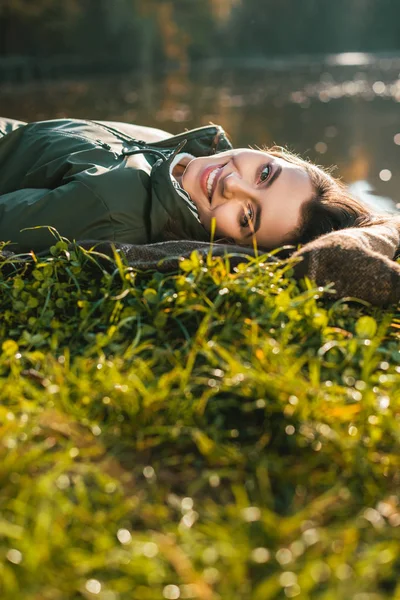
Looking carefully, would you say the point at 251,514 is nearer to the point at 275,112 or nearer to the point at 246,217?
the point at 246,217

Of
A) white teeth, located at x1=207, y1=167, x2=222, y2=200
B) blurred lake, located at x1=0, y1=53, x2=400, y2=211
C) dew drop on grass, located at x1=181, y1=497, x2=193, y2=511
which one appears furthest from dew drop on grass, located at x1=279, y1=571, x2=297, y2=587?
blurred lake, located at x1=0, y1=53, x2=400, y2=211

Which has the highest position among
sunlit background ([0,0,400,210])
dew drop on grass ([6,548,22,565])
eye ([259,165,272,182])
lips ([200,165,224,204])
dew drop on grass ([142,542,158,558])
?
eye ([259,165,272,182])

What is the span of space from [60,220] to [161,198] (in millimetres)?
453

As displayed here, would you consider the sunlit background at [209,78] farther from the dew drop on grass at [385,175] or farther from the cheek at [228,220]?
the cheek at [228,220]

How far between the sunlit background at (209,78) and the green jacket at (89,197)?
2797 millimetres

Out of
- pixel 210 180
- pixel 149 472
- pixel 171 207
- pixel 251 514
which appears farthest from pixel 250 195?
pixel 251 514

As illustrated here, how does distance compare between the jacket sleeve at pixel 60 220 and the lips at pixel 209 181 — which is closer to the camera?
the jacket sleeve at pixel 60 220

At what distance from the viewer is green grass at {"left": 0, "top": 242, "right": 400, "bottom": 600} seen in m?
1.50

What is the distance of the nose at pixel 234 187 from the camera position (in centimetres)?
332

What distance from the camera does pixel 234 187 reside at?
3.32 m

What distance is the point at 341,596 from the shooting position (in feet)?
4.65

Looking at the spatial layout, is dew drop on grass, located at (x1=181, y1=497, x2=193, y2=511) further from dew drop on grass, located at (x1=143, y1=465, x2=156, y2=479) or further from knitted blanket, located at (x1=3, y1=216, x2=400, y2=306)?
knitted blanket, located at (x1=3, y1=216, x2=400, y2=306)

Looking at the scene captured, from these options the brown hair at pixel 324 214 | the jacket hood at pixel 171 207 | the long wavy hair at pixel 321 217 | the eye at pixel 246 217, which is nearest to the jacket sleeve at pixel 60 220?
the jacket hood at pixel 171 207

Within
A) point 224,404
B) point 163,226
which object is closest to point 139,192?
point 163,226
